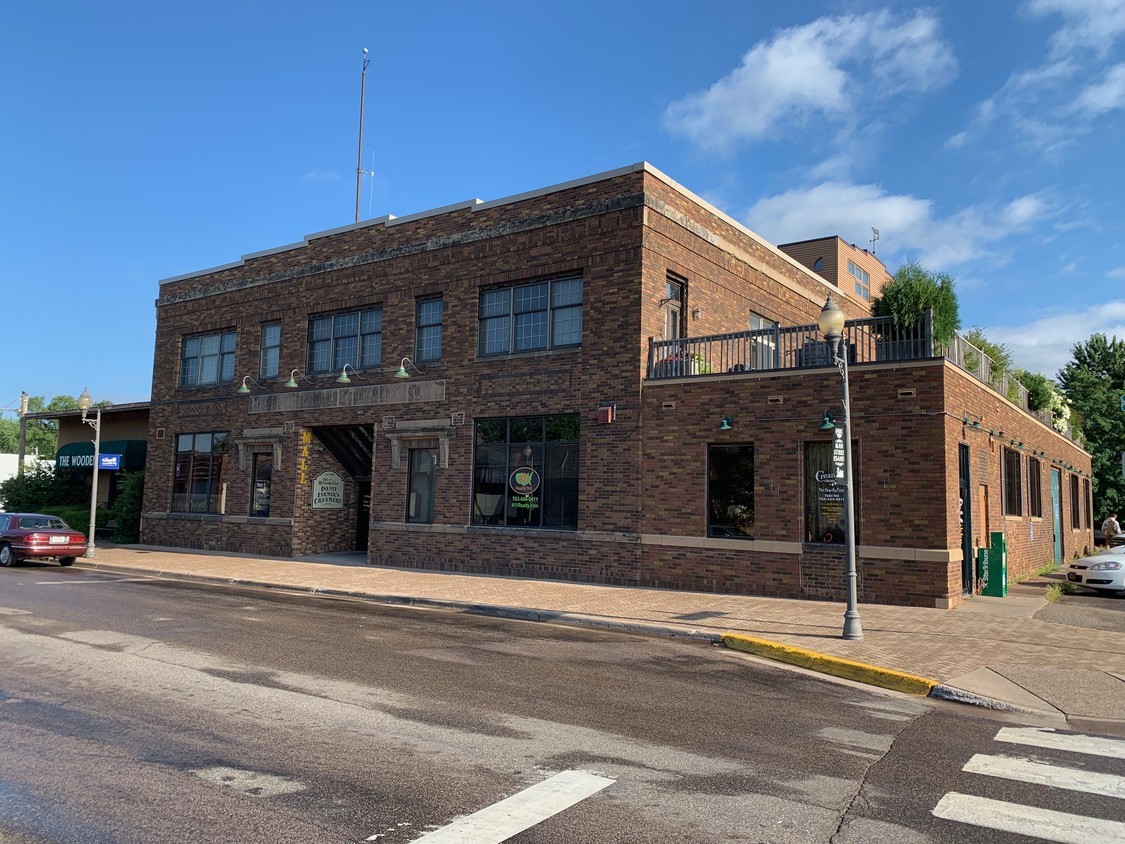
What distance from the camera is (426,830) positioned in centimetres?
439

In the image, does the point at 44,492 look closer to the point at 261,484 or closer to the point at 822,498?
the point at 261,484

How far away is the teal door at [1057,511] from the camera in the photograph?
1013 inches

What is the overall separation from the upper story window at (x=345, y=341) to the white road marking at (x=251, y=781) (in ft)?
55.8

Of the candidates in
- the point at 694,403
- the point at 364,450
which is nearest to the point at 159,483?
the point at 364,450

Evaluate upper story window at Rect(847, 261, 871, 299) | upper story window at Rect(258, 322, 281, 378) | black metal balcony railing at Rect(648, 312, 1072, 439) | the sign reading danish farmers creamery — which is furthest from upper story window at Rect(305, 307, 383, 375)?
upper story window at Rect(847, 261, 871, 299)

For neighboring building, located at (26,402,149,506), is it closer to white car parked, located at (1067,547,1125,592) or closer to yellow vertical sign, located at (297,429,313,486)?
yellow vertical sign, located at (297,429,313,486)

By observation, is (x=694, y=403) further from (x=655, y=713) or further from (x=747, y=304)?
(x=655, y=713)

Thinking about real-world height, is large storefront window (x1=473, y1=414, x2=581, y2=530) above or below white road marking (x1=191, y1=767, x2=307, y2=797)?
above

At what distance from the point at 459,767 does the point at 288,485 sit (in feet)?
62.7

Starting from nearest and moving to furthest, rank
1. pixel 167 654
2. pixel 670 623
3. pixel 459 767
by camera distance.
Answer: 1. pixel 459 767
2. pixel 167 654
3. pixel 670 623

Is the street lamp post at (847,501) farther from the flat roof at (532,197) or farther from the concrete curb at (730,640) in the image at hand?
Result: the flat roof at (532,197)

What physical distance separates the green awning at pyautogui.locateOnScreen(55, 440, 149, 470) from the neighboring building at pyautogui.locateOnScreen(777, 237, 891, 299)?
119 ft

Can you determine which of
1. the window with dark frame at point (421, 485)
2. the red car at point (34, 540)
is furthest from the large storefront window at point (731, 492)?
the red car at point (34, 540)

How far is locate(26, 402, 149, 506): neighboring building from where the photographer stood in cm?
3009
